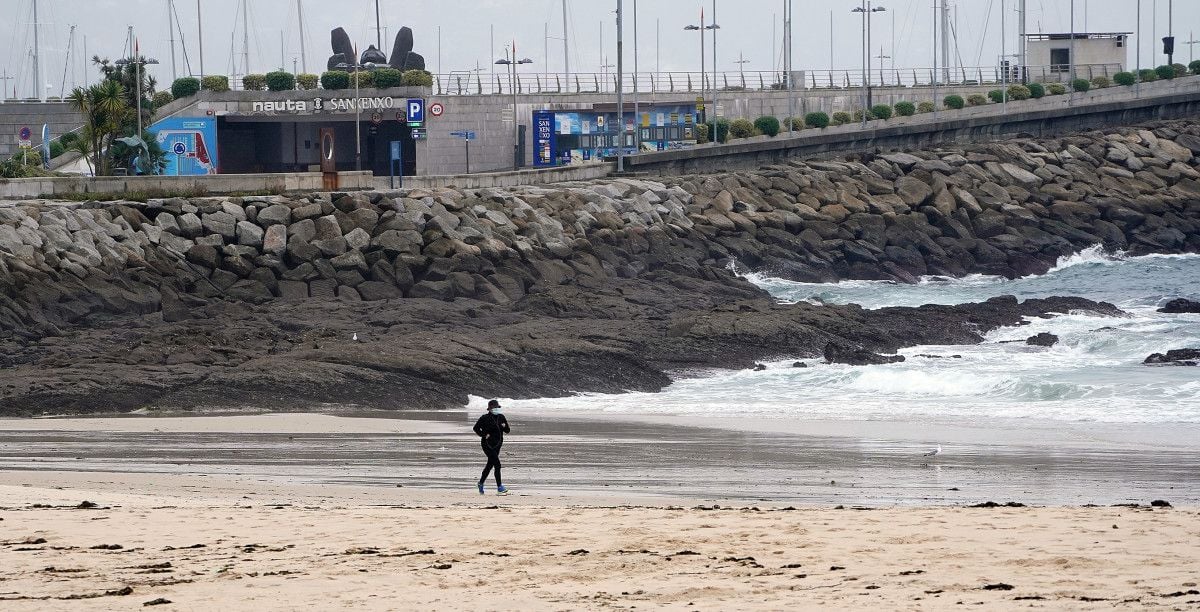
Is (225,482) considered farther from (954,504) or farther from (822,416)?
(822,416)

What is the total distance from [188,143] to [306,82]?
15.7ft

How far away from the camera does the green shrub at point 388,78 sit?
51.9 m

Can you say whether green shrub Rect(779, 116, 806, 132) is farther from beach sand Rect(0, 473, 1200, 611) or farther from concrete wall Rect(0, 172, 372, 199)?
beach sand Rect(0, 473, 1200, 611)

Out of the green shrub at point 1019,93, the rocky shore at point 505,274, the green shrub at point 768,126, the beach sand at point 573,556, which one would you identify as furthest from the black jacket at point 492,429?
the green shrub at point 1019,93

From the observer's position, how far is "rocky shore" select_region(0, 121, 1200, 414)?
25.8 metres

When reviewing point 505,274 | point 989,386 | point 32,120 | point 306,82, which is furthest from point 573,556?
point 32,120

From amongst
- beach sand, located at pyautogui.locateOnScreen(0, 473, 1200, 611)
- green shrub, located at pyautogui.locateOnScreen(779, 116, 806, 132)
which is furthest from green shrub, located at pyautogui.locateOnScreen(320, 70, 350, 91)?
beach sand, located at pyautogui.locateOnScreen(0, 473, 1200, 611)

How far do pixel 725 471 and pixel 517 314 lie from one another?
15.6 m

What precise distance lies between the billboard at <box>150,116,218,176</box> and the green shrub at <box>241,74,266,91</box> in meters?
2.38

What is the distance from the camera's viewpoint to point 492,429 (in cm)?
1586

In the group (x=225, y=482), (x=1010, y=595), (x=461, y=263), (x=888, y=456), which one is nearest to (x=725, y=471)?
(x=888, y=456)

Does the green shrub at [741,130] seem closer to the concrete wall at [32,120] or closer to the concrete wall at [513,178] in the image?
the concrete wall at [513,178]

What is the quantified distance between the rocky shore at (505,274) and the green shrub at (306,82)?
1292 cm

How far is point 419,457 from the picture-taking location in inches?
729
